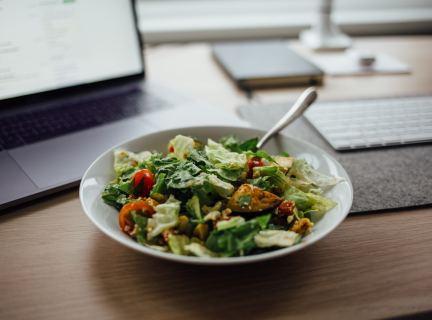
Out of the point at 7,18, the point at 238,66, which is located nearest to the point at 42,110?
the point at 7,18

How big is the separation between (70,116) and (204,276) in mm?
675

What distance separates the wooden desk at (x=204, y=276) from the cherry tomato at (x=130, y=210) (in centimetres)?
6

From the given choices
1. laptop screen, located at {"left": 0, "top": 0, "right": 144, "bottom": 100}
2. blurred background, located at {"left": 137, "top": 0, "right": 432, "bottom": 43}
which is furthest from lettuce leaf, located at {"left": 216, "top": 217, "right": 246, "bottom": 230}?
blurred background, located at {"left": 137, "top": 0, "right": 432, "bottom": 43}

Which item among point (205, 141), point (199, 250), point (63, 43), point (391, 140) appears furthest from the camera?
point (63, 43)

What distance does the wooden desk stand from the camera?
1.52 feet

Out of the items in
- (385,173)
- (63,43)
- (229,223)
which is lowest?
(385,173)

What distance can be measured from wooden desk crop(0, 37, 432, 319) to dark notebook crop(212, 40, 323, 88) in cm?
79

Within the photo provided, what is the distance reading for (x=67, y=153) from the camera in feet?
2.57

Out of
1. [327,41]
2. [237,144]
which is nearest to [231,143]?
[237,144]

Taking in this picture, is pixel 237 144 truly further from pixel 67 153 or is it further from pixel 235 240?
pixel 67 153

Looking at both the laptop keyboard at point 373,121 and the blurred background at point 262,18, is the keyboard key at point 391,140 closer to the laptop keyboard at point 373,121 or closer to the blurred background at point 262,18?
the laptop keyboard at point 373,121

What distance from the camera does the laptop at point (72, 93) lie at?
0.79m

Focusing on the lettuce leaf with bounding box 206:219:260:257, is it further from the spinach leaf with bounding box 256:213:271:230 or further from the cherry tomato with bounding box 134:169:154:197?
the cherry tomato with bounding box 134:169:154:197

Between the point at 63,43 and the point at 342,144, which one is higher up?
the point at 63,43
